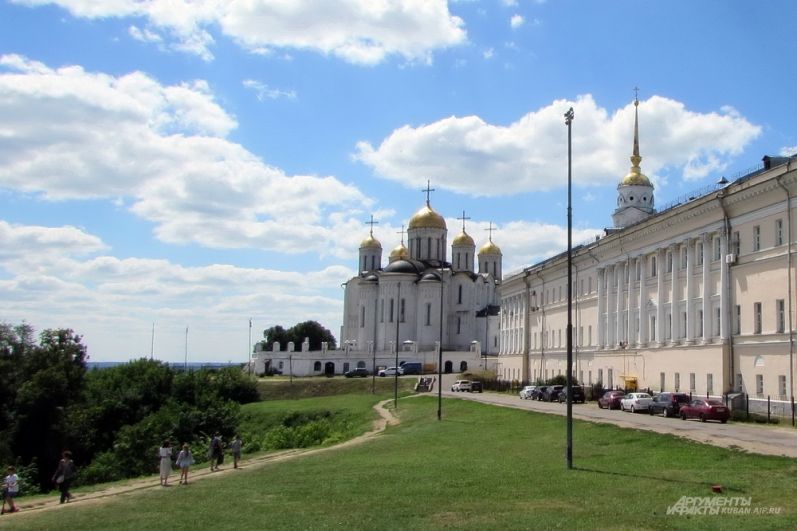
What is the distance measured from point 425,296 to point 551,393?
186 feet

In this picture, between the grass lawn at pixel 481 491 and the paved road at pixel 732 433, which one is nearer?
the grass lawn at pixel 481 491

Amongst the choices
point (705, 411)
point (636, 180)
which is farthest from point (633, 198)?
point (705, 411)

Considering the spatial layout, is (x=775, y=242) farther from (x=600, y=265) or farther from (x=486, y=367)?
(x=486, y=367)

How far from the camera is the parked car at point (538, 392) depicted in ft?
186

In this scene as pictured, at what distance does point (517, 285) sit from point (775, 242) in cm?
4719

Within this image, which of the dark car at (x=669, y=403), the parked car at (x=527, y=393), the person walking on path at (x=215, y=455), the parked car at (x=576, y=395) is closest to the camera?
the person walking on path at (x=215, y=455)

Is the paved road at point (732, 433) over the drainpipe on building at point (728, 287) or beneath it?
beneath

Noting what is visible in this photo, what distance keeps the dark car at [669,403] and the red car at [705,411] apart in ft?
4.21

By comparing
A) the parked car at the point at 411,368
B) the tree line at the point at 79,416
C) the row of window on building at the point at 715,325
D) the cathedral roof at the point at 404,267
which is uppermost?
the cathedral roof at the point at 404,267

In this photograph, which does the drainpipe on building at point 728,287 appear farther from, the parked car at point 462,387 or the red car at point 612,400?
the parked car at point 462,387

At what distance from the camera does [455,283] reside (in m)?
116

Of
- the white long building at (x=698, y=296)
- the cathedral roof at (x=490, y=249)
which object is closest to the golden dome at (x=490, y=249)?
the cathedral roof at (x=490, y=249)

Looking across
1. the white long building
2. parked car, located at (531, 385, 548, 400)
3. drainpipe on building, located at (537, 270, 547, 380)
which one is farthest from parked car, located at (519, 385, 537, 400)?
drainpipe on building, located at (537, 270, 547, 380)

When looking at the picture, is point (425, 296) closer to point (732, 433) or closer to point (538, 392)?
point (538, 392)
